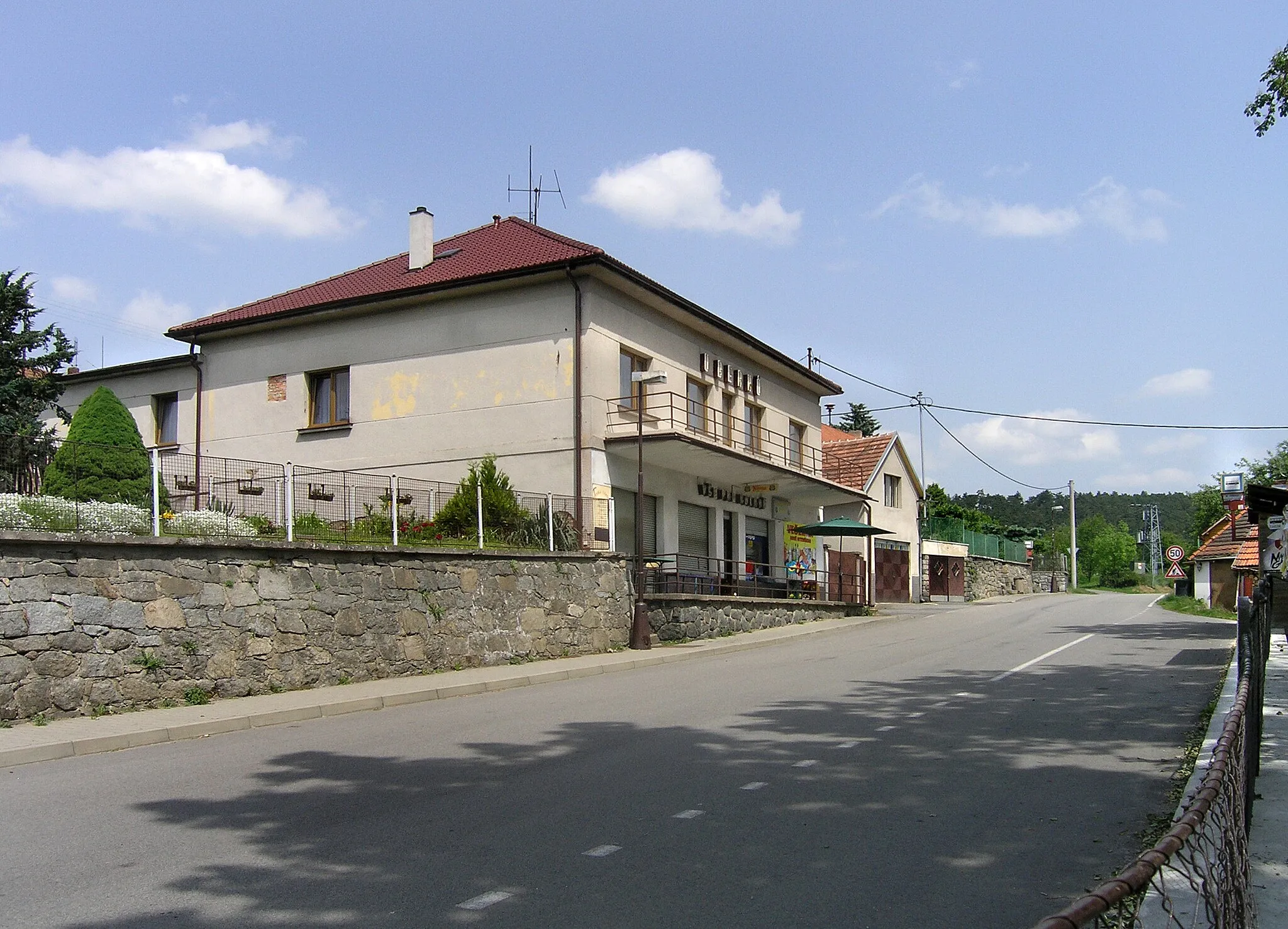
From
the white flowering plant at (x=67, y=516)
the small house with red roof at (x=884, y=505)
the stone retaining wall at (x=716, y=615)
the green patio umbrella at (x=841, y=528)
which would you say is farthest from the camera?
the small house with red roof at (x=884, y=505)

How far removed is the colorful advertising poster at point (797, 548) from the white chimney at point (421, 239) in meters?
13.7

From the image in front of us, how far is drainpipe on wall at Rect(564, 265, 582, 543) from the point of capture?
23.6 meters

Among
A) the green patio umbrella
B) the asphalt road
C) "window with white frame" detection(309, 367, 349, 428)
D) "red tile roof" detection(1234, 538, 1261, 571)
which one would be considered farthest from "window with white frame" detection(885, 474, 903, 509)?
the asphalt road

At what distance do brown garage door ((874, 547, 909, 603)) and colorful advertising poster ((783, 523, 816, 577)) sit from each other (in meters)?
6.89

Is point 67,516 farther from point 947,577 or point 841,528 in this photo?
point 947,577

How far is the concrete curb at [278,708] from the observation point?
10328 mm

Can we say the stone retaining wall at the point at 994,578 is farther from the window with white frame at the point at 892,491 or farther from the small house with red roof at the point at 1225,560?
the small house with red roof at the point at 1225,560

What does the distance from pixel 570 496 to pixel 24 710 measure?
39.3ft

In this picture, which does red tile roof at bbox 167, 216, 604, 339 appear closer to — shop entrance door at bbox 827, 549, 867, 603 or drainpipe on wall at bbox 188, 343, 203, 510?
drainpipe on wall at bbox 188, 343, 203, 510

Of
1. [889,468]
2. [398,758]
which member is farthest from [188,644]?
[889,468]

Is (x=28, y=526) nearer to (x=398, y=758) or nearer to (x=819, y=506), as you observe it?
(x=398, y=758)

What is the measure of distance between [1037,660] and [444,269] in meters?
16.8

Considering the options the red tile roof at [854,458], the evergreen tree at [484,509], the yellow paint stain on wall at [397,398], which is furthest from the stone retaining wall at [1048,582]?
the evergreen tree at [484,509]

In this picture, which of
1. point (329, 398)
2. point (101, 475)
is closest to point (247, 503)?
point (101, 475)
